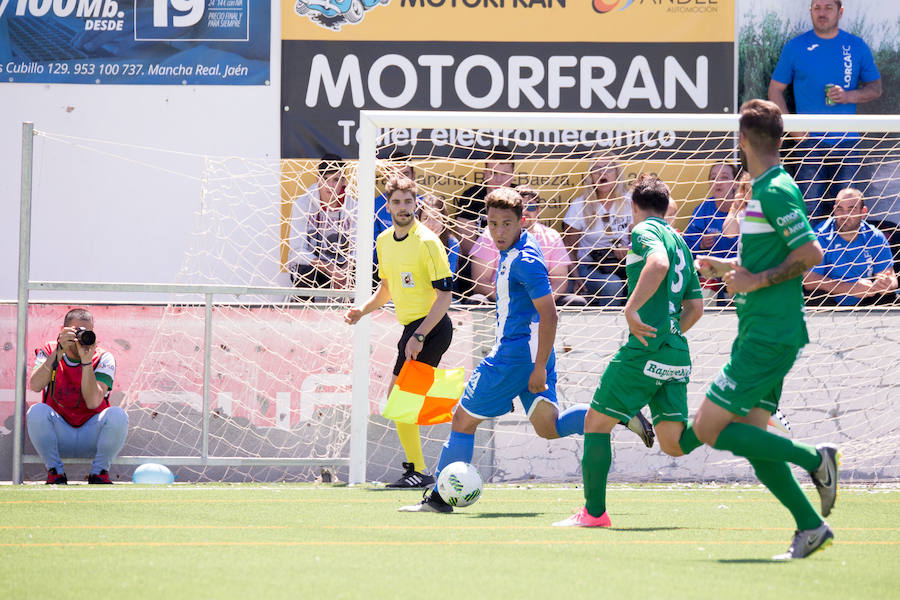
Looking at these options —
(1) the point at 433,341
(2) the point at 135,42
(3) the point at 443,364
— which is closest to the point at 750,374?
(1) the point at 433,341

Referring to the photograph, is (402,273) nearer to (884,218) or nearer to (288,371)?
(288,371)

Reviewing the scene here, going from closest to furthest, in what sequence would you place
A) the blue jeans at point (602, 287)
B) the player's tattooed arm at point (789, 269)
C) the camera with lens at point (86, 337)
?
the player's tattooed arm at point (789, 269) → the camera with lens at point (86, 337) → the blue jeans at point (602, 287)

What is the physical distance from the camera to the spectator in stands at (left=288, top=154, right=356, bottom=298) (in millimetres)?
10398

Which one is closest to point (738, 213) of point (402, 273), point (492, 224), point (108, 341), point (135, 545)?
point (402, 273)

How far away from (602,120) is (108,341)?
14.7 ft

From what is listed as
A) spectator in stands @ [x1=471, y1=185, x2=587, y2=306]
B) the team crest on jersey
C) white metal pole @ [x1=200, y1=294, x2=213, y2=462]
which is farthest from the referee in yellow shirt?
the team crest on jersey

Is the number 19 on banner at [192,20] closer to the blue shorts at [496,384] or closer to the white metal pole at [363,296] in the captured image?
the white metal pole at [363,296]

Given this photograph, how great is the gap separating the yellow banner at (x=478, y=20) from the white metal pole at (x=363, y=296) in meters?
3.31

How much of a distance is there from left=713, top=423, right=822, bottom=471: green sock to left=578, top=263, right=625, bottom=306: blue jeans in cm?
522

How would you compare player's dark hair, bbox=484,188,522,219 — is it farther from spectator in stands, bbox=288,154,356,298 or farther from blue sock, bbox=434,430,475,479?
spectator in stands, bbox=288,154,356,298

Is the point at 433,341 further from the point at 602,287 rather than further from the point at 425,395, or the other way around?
the point at 602,287

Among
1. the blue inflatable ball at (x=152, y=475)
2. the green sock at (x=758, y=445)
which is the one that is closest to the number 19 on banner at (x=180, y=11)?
the blue inflatable ball at (x=152, y=475)

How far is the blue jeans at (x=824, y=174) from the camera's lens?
408 inches

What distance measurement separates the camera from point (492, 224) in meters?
6.94
